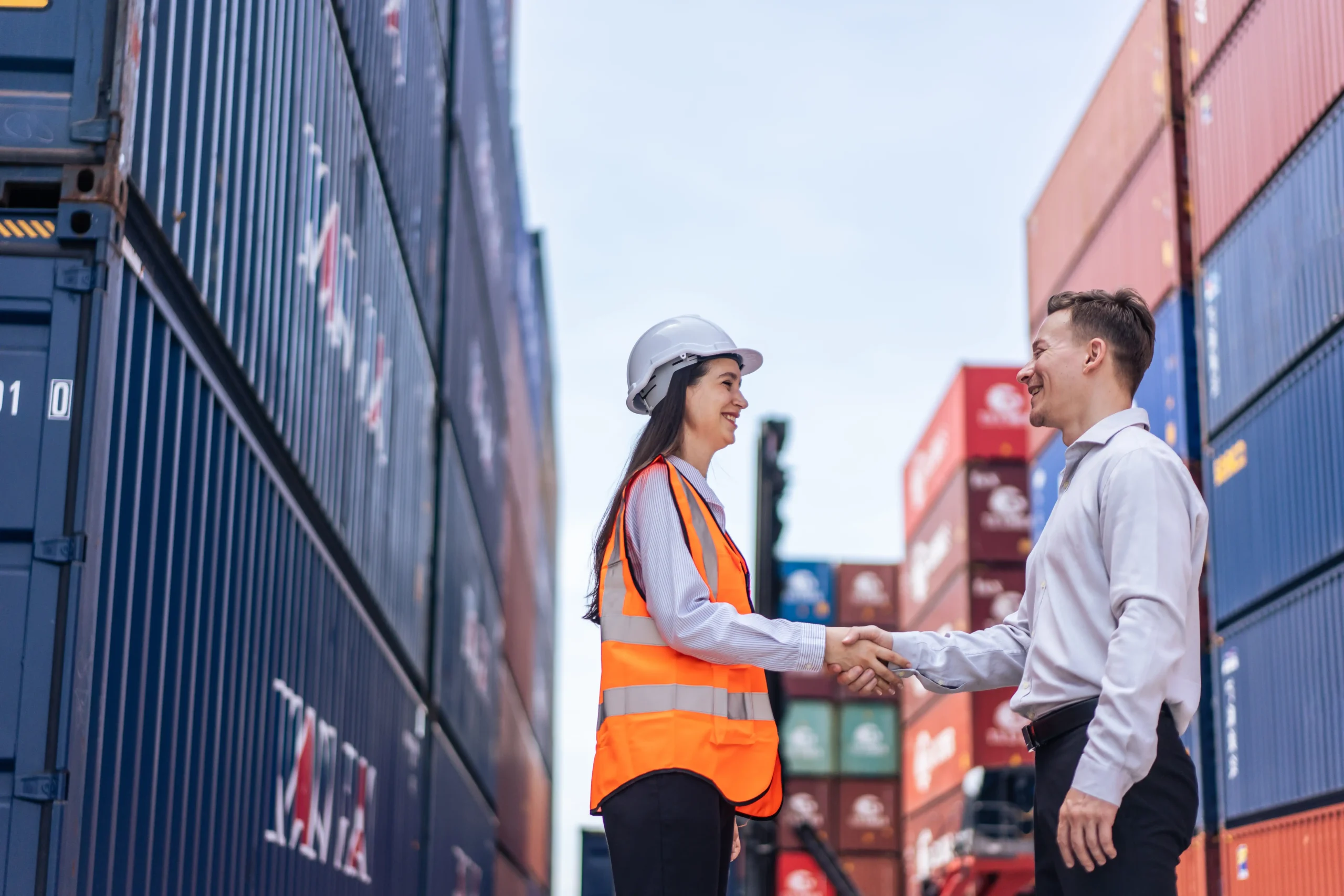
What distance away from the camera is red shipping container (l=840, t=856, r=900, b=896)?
123 ft

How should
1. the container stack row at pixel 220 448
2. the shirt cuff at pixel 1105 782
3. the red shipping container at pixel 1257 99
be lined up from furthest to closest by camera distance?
the red shipping container at pixel 1257 99
the container stack row at pixel 220 448
the shirt cuff at pixel 1105 782

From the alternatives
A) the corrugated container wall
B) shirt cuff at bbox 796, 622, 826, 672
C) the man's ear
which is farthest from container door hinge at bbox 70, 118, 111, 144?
the man's ear

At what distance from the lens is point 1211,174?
57.2 feet

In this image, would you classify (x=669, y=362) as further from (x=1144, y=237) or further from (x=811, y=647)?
(x=1144, y=237)

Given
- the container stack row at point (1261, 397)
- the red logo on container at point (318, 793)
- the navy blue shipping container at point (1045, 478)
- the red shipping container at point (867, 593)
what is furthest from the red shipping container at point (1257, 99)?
the red shipping container at point (867, 593)

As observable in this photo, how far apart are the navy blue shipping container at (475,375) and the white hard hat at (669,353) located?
36.4 ft

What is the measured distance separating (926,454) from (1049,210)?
1159cm

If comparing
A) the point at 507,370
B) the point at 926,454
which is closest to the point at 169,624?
the point at 507,370

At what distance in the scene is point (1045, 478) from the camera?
2433cm

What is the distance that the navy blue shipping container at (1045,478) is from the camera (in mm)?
23750

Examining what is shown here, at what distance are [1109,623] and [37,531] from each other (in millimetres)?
3164

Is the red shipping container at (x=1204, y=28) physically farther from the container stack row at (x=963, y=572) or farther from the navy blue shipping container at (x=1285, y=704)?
the container stack row at (x=963, y=572)

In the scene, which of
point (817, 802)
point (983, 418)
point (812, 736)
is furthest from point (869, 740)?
point (983, 418)

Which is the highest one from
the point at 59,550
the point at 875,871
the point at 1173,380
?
the point at 1173,380
